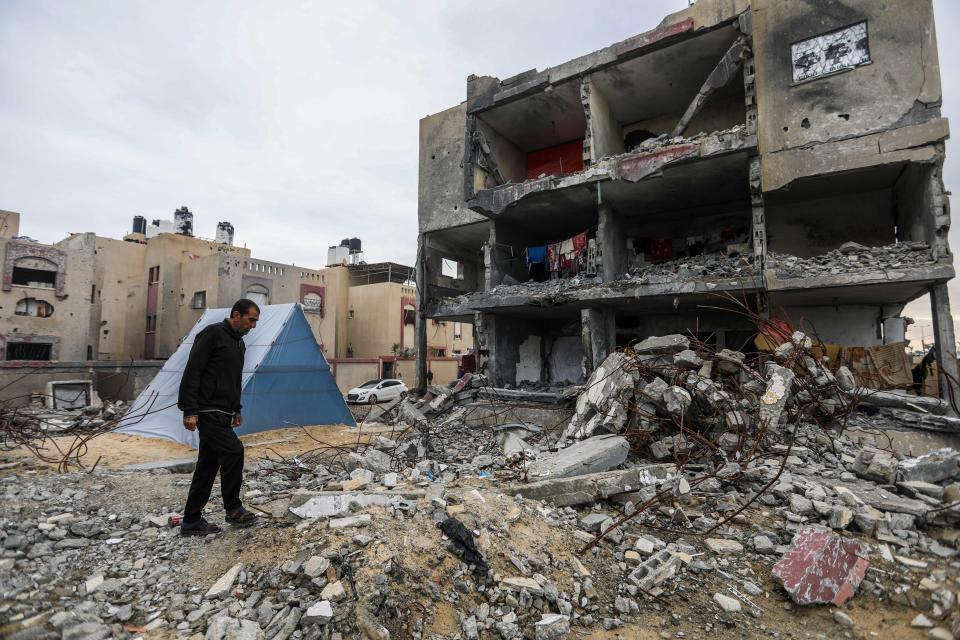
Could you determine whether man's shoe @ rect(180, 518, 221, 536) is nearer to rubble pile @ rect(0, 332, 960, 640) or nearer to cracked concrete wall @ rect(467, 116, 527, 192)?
rubble pile @ rect(0, 332, 960, 640)

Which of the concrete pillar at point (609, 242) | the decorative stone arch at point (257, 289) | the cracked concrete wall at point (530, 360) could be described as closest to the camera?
the concrete pillar at point (609, 242)

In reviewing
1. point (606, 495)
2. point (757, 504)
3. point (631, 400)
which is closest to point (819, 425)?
point (631, 400)

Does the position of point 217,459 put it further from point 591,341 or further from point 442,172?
point 442,172

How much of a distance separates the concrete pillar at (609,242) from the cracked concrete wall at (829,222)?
365 centimetres

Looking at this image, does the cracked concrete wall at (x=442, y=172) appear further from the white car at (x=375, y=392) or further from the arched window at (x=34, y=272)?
the arched window at (x=34, y=272)

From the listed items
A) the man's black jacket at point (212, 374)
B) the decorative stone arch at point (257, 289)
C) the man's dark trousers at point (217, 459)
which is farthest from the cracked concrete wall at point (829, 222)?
the decorative stone arch at point (257, 289)

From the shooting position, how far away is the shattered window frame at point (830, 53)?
30.3 feet

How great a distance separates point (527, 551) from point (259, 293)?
24.7 metres

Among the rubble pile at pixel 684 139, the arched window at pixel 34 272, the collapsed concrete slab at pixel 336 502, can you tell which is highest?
the rubble pile at pixel 684 139

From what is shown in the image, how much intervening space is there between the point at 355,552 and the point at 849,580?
319 centimetres

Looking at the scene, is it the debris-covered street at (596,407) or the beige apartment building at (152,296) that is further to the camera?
the beige apartment building at (152,296)

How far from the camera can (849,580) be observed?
299cm

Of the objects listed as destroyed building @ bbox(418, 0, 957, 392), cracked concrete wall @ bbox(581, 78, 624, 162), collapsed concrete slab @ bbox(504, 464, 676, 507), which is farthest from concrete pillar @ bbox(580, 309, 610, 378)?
collapsed concrete slab @ bbox(504, 464, 676, 507)

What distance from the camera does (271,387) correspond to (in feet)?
32.0
